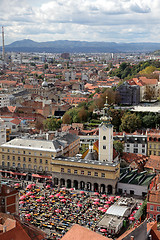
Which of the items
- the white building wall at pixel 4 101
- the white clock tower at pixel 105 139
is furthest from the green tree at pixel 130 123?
the white building wall at pixel 4 101

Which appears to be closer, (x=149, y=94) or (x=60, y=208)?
(x=60, y=208)

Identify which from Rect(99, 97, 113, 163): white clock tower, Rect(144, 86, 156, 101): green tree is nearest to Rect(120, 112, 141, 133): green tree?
Rect(144, 86, 156, 101): green tree

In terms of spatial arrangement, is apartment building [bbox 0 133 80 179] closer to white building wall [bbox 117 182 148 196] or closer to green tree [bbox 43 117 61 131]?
white building wall [bbox 117 182 148 196]

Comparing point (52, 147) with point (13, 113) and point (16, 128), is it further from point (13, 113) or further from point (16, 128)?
point (13, 113)

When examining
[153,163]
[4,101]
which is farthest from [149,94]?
[4,101]

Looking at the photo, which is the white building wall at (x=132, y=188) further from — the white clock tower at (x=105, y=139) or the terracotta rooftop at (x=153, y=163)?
the terracotta rooftop at (x=153, y=163)

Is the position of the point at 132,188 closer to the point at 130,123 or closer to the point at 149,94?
the point at 130,123
